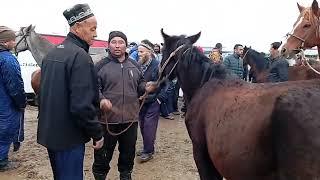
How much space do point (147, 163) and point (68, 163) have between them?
3380 mm

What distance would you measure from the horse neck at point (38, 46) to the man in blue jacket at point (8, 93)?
222cm

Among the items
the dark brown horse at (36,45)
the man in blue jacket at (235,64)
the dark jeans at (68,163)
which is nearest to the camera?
the dark jeans at (68,163)

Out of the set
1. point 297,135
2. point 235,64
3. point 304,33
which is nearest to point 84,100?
point 297,135

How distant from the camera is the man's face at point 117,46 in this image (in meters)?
4.52

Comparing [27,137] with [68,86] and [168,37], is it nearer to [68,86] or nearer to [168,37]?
[168,37]

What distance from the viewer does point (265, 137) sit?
2842mm

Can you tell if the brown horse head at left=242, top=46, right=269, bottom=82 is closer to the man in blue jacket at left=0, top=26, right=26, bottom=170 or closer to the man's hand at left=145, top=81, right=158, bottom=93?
the man's hand at left=145, top=81, right=158, bottom=93

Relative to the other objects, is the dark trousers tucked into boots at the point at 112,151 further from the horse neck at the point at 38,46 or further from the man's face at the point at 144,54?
the horse neck at the point at 38,46

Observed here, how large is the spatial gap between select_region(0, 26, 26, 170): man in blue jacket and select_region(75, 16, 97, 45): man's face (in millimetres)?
3192

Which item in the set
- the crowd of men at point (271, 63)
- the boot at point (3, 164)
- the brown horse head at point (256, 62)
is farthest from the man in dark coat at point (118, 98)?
the brown horse head at point (256, 62)

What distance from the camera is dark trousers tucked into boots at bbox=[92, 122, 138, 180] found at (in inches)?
183

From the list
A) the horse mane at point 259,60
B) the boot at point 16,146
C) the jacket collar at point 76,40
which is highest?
the jacket collar at point 76,40

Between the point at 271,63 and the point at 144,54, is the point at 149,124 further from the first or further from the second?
the point at 271,63

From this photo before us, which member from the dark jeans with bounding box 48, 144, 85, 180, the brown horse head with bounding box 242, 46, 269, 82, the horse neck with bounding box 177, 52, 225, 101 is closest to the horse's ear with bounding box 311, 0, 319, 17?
the horse neck with bounding box 177, 52, 225, 101
